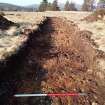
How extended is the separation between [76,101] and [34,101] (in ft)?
4.75

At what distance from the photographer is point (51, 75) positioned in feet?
41.6

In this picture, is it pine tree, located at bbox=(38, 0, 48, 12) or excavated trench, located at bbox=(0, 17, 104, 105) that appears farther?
pine tree, located at bbox=(38, 0, 48, 12)

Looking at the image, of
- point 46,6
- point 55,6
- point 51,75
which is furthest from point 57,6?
point 51,75

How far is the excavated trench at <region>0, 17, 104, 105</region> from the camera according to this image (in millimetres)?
9875

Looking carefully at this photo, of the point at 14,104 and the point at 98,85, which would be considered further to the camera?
the point at 98,85

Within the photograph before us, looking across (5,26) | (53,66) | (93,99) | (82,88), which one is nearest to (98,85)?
(82,88)

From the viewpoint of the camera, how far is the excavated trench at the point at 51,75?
9.88m

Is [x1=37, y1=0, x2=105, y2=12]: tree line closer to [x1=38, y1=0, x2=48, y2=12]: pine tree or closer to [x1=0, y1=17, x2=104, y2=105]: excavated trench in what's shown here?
[x1=38, y1=0, x2=48, y2=12]: pine tree

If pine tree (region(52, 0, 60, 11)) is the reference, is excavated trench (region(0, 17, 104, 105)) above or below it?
above

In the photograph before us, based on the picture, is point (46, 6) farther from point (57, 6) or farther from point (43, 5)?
point (57, 6)

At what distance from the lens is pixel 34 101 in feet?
31.3

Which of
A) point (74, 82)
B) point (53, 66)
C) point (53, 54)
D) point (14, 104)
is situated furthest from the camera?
point (53, 54)

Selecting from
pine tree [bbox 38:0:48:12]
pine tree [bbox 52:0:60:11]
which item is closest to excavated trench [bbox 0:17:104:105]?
pine tree [bbox 52:0:60:11]

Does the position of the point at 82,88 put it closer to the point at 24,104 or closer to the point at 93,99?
the point at 93,99
